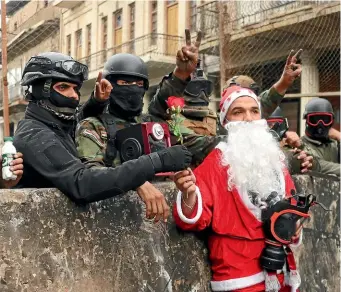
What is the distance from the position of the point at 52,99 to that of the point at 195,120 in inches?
68.0

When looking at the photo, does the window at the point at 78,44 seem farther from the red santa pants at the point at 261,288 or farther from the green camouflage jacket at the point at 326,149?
the red santa pants at the point at 261,288

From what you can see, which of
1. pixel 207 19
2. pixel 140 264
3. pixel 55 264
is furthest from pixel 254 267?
pixel 207 19

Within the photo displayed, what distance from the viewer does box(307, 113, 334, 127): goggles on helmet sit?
5.98m

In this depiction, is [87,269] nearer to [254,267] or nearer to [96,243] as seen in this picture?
[96,243]

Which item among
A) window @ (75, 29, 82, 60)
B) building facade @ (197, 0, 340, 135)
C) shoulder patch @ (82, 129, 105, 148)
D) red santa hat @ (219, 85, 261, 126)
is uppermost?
window @ (75, 29, 82, 60)

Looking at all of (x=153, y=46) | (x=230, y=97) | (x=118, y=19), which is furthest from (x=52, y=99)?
(x=118, y=19)

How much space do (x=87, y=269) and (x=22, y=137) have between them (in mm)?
675

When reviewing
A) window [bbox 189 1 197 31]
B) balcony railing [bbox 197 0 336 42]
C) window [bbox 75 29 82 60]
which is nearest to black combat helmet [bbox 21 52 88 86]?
balcony railing [bbox 197 0 336 42]

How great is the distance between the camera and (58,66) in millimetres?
2910

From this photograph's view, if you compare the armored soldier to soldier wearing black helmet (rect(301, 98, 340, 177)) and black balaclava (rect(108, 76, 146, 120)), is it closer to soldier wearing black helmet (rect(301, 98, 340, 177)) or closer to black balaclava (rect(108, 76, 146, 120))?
black balaclava (rect(108, 76, 146, 120))

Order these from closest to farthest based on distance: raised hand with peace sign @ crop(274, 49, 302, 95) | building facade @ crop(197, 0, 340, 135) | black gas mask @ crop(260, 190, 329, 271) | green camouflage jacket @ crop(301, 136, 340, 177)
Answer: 1. black gas mask @ crop(260, 190, 329, 271)
2. raised hand with peace sign @ crop(274, 49, 302, 95)
3. green camouflage jacket @ crop(301, 136, 340, 177)
4. building facade @ crop(197, 0, 340, 135)

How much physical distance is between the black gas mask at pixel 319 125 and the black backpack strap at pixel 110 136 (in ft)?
9.62

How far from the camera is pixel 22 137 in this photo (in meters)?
2.66

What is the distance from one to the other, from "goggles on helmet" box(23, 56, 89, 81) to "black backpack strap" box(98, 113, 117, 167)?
49 centimetres
